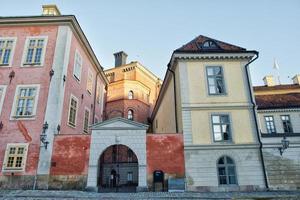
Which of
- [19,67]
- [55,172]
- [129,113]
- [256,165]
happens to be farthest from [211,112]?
[129,113]

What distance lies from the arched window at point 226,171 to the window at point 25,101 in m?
12.7

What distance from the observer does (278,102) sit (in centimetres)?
2292

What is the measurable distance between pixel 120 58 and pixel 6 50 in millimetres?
24981

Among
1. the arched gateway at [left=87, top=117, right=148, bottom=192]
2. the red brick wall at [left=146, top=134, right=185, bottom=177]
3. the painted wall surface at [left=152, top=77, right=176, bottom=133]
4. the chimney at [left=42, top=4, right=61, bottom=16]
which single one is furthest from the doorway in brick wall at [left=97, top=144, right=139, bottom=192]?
the chimney at [left=42, top=4, right=61, bottom=16]

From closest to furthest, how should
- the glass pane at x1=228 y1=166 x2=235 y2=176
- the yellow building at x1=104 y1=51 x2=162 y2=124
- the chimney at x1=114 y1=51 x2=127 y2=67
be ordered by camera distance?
the glass pane at x1=228 y1=166 x2=235 y2=176, the yellow building at x1=104 y1=51 x2=162 y2=124, the chimney at x1=114 y1=51 x2=127 y2=67

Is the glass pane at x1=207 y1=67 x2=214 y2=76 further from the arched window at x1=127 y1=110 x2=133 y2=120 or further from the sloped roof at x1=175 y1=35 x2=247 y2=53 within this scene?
the arched window at x1=127 y1=110 x2=133 y2=120

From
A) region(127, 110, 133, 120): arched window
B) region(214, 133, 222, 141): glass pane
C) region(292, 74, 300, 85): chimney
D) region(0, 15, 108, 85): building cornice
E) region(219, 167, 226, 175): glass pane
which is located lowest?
region(219, 167, 226, 175): glass pane

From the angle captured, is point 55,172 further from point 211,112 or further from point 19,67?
point 211,112

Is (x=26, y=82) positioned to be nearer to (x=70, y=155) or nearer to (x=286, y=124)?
(x=70, y=155)

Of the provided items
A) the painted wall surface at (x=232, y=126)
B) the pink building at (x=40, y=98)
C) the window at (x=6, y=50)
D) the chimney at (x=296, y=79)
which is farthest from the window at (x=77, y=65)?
the chimney at (x=296, y=79)

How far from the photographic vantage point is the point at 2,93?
50.2ft

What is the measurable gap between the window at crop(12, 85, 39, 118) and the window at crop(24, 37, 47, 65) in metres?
1.98

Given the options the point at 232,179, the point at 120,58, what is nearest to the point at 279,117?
the point at 232,179

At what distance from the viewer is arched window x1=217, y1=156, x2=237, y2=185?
534 inches
